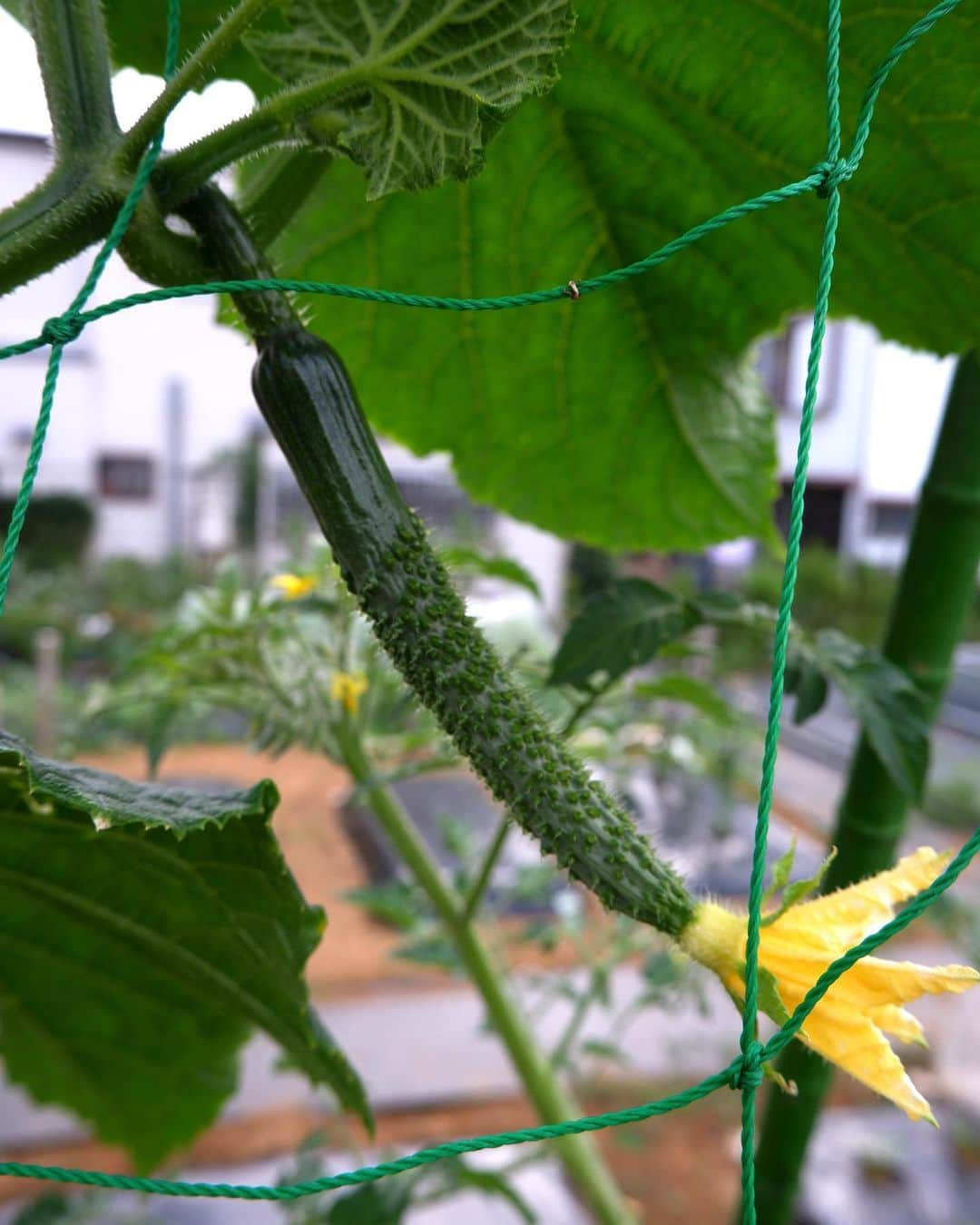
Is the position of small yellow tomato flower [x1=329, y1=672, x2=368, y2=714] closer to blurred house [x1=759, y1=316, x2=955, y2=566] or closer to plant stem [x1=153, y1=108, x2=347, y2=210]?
plant stem [x1=153, y1=108, x2=347, y2=210]

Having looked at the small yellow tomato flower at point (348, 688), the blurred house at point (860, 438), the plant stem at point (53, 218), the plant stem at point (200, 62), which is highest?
the blurred house at point (860, 438)

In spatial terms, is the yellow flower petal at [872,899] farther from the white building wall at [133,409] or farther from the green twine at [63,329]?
the white building wall at [133,409]

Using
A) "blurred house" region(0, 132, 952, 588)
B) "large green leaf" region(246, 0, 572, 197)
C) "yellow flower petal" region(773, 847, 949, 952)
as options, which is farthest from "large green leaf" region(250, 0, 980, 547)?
"blurred house" region(0, 132, 952, 588)

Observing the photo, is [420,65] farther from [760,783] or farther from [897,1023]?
[897,1023]

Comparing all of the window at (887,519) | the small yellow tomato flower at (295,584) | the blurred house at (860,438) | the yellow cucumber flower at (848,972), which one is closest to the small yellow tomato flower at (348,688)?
the small yellow tomato flower at (295,584)

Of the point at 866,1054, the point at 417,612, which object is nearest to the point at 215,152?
the point at 417,612

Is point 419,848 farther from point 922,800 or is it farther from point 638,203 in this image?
point 638,203
